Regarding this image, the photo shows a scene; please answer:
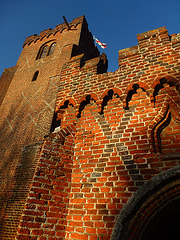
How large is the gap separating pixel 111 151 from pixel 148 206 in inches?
36.8

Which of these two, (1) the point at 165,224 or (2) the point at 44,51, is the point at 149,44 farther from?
(2) the point at 44,51

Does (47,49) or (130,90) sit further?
(47,49)

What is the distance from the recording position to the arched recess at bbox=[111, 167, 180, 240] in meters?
2.09

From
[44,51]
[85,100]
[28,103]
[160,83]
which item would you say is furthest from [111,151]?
[44,51]

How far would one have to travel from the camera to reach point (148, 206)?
7.11 ft

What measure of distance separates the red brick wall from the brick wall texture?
0.01 m

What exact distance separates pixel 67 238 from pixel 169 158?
6.03ft

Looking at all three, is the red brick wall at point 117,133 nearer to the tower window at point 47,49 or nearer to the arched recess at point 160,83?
the arched recess at point 160,83

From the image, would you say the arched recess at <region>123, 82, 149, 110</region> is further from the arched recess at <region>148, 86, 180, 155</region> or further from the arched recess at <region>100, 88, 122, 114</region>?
the arched recess at <region>148, 86, 180, 155</region>

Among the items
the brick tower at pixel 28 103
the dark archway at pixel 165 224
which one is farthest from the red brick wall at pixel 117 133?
the brick tower at pixel 28 103

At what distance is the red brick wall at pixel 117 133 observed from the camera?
2.35 m

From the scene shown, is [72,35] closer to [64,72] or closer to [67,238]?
[64,72]

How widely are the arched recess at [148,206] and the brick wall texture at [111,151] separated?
0.01m

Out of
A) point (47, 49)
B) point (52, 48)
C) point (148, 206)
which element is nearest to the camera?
point (148, 206)
